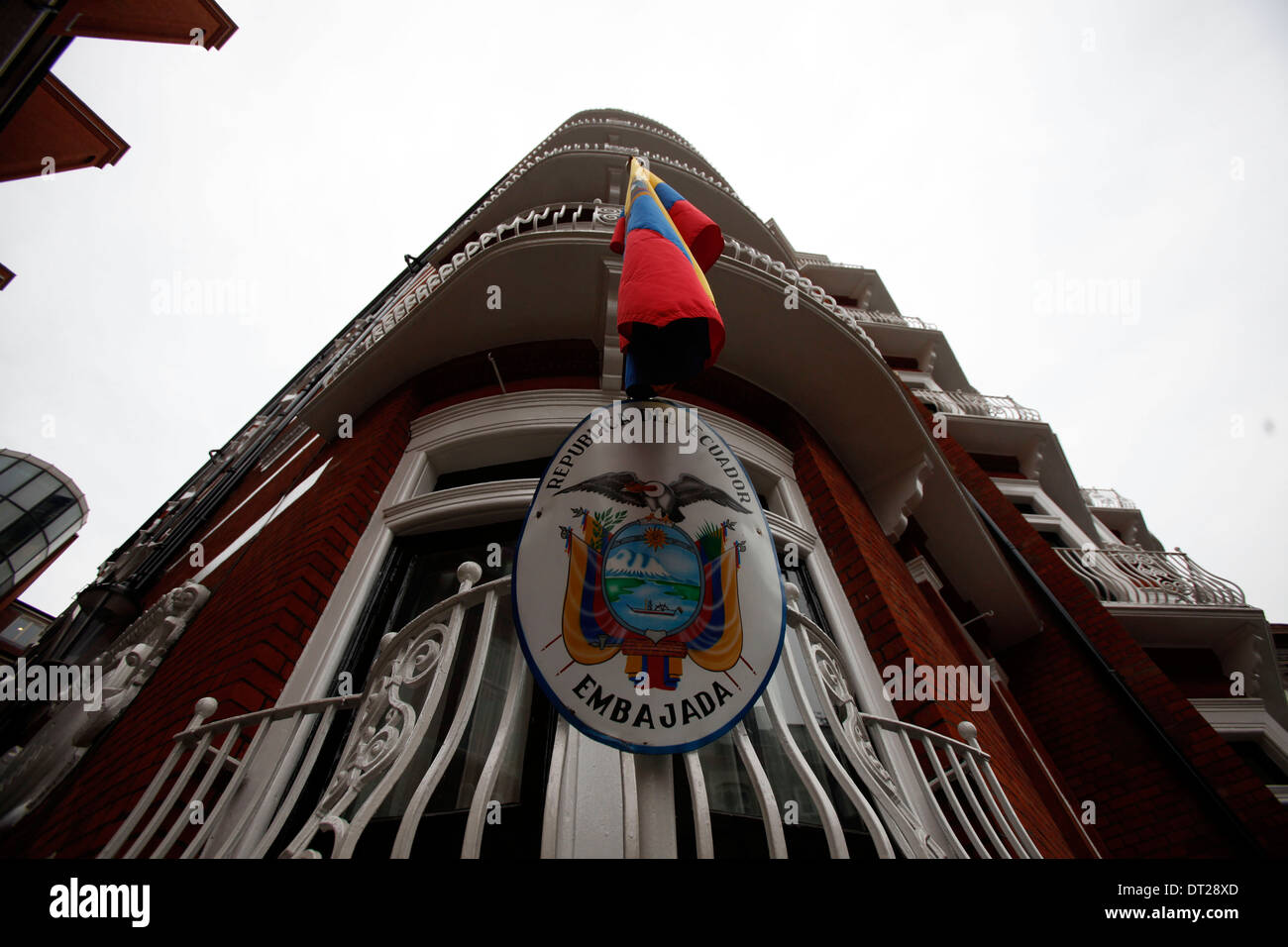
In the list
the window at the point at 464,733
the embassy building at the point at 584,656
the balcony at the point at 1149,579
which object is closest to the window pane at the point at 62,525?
the embassy building at the point at 584,656

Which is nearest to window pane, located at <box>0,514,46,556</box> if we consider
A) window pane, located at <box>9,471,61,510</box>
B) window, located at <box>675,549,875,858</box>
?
window pane, located at <box>9,471,61,510</box>

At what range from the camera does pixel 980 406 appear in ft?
48.3

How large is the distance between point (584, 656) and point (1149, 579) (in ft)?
39.4

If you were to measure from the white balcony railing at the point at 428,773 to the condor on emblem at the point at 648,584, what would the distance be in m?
0.22

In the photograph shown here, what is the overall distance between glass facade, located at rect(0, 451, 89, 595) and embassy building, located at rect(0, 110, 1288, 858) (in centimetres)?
604

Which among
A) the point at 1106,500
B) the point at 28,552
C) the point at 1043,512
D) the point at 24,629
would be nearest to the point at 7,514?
the point at 28,552

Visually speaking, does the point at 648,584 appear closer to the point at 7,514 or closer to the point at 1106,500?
the point at 7,514

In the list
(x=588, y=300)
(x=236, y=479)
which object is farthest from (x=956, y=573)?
(x=236, y=479)

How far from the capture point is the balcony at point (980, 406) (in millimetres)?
14453

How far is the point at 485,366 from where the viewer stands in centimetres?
489

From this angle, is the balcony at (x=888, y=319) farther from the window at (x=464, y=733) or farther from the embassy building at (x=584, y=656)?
the window at (x=464, y=733)
